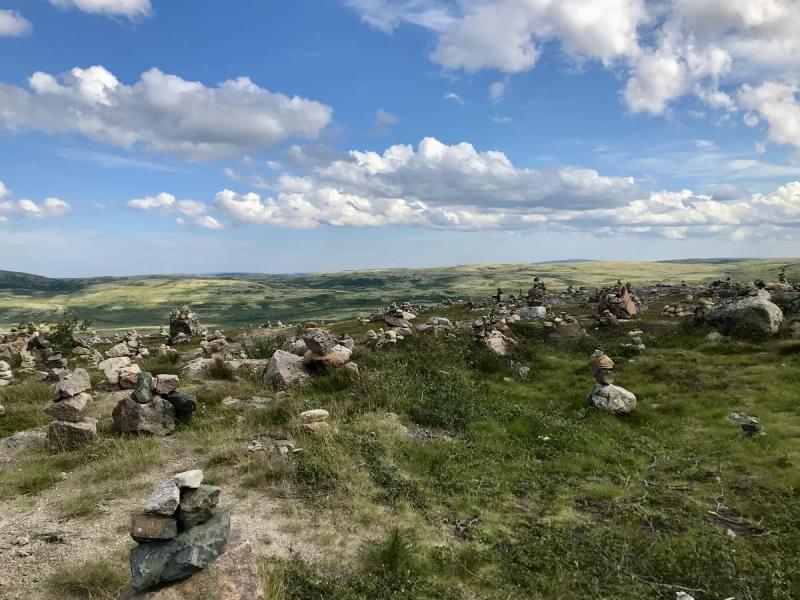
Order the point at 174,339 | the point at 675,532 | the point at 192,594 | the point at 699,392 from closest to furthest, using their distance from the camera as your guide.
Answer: the point at 192,594, the point at 675,532, the point at 699,392, the point at 174,339

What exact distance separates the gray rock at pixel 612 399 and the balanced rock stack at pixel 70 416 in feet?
50.9

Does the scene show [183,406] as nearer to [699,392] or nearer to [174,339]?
[699,392]

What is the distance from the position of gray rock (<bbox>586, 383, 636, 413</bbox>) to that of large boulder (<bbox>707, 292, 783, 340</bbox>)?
37.9ft

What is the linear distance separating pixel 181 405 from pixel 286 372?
16.4 feet

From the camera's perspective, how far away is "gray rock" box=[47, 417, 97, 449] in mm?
14062

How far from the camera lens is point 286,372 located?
2036cm

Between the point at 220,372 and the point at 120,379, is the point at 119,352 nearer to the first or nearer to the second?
the point at 120,379

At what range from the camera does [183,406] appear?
1594 centimetres

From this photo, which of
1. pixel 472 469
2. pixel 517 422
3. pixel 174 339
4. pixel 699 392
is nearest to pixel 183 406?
pixel 472 469

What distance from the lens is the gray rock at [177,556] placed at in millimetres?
7070

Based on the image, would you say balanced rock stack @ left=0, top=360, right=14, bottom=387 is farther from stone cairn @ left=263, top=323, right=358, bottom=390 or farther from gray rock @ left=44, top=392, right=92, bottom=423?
stone cairn @ left=263, top=323, right=358, bottom=390

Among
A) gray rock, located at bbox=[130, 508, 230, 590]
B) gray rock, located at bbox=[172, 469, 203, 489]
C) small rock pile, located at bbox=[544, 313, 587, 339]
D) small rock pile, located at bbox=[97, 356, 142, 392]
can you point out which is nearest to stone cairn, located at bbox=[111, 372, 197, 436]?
small rock pile, located at bbox=[97, 356, 142, 392]

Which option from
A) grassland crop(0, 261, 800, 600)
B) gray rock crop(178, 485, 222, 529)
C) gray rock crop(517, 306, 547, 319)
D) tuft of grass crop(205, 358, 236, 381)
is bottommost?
grassland crop(0, 261, 800, 600)

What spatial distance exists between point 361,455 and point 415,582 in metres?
4.95
